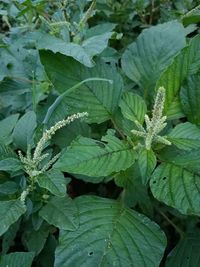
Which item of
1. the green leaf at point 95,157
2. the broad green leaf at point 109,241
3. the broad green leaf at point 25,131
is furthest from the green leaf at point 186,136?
the broad green leaf at point 25,131

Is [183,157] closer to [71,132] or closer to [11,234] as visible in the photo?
[71,132]

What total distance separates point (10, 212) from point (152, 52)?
64 centimetres

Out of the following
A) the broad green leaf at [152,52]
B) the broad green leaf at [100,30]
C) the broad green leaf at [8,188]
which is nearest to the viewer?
the broad green leaf at [8,188]

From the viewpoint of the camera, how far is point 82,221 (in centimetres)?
106

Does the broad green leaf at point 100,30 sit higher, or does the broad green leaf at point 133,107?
the broad green leaf at point 100,30

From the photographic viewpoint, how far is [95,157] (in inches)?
39.9

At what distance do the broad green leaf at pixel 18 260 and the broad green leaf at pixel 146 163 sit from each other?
0.33 metres

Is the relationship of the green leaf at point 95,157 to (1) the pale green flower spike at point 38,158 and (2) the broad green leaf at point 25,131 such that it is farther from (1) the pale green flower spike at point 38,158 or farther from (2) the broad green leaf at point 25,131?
(2) the broad green leaf at point 25,131

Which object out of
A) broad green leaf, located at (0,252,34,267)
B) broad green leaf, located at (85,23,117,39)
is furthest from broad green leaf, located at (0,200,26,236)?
broad green leaf, located at (85,23,117,39)

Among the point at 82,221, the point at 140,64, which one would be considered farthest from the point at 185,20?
the point at 82,221

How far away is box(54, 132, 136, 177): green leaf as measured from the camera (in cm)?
97

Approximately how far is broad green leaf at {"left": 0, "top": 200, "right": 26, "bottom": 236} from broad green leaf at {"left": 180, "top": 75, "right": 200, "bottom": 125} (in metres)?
0.52

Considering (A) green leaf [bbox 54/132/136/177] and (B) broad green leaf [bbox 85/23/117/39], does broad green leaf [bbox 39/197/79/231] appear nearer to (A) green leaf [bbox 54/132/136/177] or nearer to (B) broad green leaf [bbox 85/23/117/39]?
(A) green leaf [bbox 54/132/136/177]

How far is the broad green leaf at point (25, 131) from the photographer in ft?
3.86
